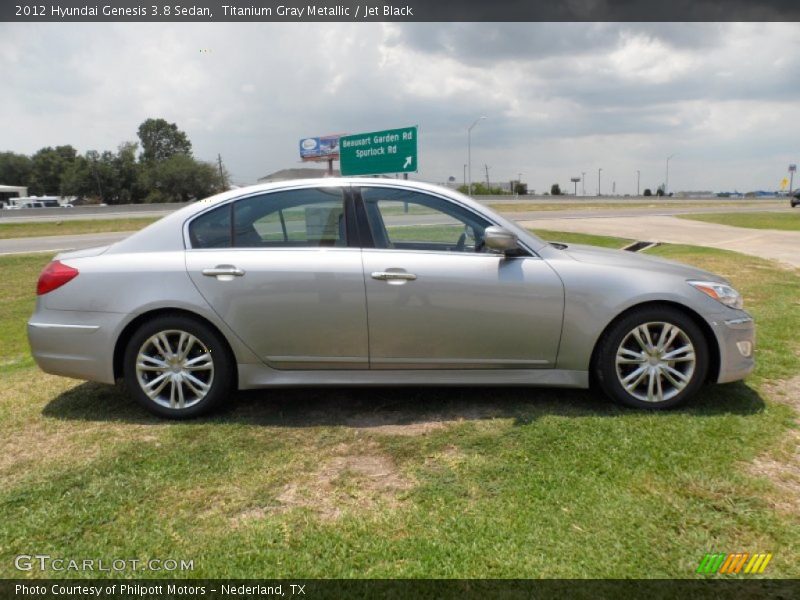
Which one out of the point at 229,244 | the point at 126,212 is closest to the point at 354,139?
the point at 229,244

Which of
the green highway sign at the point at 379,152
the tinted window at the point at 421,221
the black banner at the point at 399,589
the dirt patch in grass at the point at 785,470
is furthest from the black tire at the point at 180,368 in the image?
the green highway sign at the point at 379,152

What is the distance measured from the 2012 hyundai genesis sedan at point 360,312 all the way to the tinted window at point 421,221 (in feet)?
0.05

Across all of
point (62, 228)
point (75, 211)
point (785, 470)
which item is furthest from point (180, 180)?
point (785, 470)

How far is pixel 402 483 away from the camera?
9.66 ft

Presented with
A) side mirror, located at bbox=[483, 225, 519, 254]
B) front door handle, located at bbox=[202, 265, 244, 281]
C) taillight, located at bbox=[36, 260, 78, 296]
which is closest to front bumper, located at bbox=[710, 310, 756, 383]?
side mirror, located at bbox=[483, 225, 519, 254]

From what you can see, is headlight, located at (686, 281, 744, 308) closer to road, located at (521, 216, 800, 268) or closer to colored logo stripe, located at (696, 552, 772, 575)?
colored logo stripe, located at (696, 552, 772, 575)

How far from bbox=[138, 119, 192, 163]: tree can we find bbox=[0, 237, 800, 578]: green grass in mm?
110521

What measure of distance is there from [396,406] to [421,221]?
130cm

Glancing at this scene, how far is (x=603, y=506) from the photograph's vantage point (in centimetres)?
267

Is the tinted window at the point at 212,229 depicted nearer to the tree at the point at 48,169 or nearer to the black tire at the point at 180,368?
the black tire at the point at 180,368

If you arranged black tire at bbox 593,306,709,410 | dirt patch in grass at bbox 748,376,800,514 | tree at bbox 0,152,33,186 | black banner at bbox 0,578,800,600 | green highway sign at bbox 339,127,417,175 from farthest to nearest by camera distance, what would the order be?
tree at bbox 0,152,33,186 < green highway sign at bbox 339,127,417,175 < black tire at bbox 593,306,709,410 < dirt patch in grass at bbox 748,376,800,514 < black banner at bbox 0,578,800,600

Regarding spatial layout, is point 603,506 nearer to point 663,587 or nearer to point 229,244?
point 663,587

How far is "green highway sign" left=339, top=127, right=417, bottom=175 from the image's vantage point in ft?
61.3

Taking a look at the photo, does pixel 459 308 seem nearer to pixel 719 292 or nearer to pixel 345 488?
pixel 345 488
